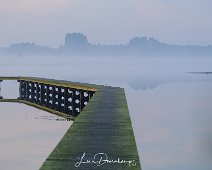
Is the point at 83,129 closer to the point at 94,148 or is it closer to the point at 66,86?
the point at 94,148

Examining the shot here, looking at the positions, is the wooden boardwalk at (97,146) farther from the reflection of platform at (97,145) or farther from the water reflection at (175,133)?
the water reflection at (175,133)

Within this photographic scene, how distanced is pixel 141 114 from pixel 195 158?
1041 inches

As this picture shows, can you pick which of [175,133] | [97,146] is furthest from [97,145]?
[175,133]

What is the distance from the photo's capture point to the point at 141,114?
277 feet

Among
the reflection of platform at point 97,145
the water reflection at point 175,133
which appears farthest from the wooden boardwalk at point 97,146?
the water reflection at point 175,133

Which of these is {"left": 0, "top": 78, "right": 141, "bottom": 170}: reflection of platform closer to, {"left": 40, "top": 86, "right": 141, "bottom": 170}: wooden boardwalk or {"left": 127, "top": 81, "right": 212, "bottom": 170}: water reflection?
{"left": 40, "top": 86, "right": 141, "bottom": 170}: wooden boardwalk

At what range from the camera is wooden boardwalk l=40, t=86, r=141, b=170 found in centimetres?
853

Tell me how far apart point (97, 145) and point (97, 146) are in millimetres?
118

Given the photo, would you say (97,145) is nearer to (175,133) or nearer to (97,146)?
(97,146)

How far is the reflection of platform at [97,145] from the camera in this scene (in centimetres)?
855

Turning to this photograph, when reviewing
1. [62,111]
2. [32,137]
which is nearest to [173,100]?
[32,137]

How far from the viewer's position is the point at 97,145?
10398 mm

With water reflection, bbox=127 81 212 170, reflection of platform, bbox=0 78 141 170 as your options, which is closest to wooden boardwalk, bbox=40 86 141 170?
reflection of platform, bbox=0 78 141 170

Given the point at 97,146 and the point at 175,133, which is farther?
the point at 175,133
